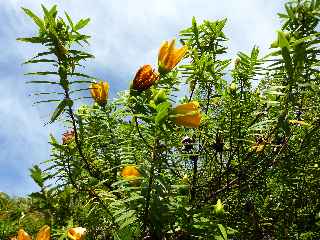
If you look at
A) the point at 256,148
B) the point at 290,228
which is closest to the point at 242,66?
the point at 256,148

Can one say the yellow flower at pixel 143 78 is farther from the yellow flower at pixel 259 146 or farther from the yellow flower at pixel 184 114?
the yellow flower at pixel 259 146

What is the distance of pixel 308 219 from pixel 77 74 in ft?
6.08

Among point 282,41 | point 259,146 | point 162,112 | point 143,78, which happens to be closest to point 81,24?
point 143,78

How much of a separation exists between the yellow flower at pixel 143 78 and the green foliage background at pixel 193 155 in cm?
5

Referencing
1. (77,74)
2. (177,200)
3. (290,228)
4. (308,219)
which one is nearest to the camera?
(177,200)

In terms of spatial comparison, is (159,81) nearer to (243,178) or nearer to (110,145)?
(110,145)

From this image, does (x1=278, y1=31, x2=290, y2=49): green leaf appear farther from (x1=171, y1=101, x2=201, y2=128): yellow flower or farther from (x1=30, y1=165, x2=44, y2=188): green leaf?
(x1=30, y1=165, x2=44, y2=188): green leaf

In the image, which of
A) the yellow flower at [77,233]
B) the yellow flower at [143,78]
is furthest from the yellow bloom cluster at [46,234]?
the yellow flower at [143,78]

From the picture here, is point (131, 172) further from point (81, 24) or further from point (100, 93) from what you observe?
point (100, 93)

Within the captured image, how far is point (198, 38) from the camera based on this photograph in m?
3.79

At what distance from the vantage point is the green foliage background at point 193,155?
2.28m

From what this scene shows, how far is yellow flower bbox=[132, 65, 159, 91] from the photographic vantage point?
8.99 ft

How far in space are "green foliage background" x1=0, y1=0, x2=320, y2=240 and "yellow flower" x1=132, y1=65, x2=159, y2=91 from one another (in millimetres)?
47

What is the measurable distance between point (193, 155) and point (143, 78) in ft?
2.10
